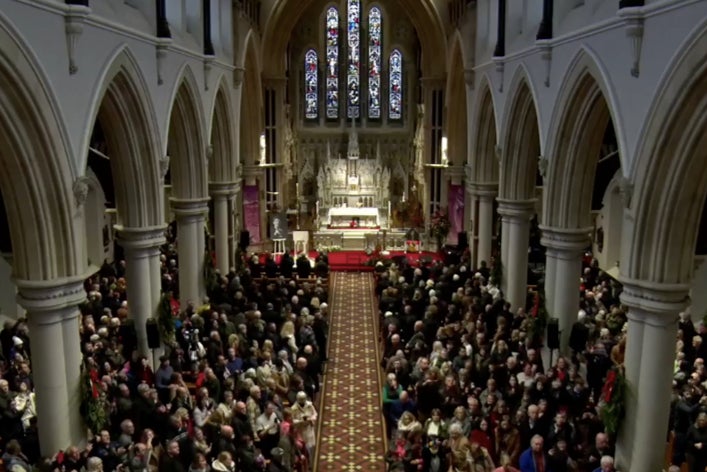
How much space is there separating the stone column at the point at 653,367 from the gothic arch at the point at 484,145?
38.2 feet

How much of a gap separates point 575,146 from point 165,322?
8524mm

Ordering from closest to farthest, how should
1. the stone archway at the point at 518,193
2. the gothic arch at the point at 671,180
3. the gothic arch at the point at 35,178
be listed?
the gothic arch at the point at 671,180 < the gothic arch at the point at 35,178 < the stone archway at the point at 518,193

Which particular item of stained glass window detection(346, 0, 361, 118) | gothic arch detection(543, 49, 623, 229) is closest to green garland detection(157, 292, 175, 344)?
gothic arch detection(543, 49, 623, 229)

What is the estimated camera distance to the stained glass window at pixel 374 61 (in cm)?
3416

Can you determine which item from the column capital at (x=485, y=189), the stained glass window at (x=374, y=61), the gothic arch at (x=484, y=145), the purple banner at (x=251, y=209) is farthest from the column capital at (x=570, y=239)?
the stained glass window at (x=374, y=61)

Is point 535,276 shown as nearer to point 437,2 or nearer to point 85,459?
point 437,2

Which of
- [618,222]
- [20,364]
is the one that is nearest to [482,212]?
[618,222]

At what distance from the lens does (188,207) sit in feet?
57.4

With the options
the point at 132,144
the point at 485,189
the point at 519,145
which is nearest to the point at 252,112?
the point at 485,189

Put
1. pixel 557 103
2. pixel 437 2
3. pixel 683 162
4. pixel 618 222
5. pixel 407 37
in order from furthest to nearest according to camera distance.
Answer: pixel 407 37, pixel 437 2, pixel 618 222, pixel 557 103, pixel 683 162

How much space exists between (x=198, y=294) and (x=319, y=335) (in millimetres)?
4317

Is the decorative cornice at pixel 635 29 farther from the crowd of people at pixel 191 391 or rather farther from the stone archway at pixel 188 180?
the stone archway at pixel 188 180

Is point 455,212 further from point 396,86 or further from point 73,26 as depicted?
point 73,26

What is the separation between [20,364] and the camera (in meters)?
12.0
